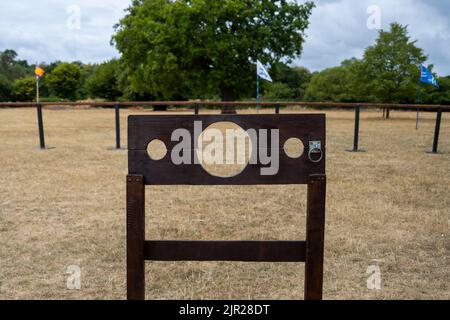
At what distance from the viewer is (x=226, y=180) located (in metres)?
2.23

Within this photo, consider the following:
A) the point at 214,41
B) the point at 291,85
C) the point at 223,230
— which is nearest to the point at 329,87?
the point at 291,85

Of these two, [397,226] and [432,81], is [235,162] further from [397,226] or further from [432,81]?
[432,81]

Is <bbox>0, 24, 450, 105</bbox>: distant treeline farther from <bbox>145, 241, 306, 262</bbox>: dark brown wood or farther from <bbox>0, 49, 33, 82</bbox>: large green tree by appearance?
<bbox>145, 241, 306, 262</bbox>: dark brown wood

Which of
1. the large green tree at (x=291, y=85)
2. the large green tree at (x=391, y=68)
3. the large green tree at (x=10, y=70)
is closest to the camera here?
the large green tree at (x=391, y=68)

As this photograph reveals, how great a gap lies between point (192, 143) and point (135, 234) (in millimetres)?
550

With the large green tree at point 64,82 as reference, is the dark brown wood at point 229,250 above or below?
below

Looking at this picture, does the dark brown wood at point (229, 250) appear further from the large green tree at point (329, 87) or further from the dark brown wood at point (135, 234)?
the large green tree at point (329, 87)

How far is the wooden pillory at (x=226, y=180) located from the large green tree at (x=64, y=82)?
65941mm

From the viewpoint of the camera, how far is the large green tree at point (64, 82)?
63344 millimetres

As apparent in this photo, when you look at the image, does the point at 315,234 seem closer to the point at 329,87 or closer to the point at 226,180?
the point at 226,180

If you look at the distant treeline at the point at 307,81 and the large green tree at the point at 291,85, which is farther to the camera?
the large green tree at the point at 291,85

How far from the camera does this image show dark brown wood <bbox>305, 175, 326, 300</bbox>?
218 centimetres

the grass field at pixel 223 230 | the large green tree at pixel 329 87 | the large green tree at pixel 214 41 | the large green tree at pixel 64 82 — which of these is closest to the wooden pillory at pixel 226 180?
the grass field at pixel 223 230

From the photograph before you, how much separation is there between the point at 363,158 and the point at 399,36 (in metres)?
24.9
